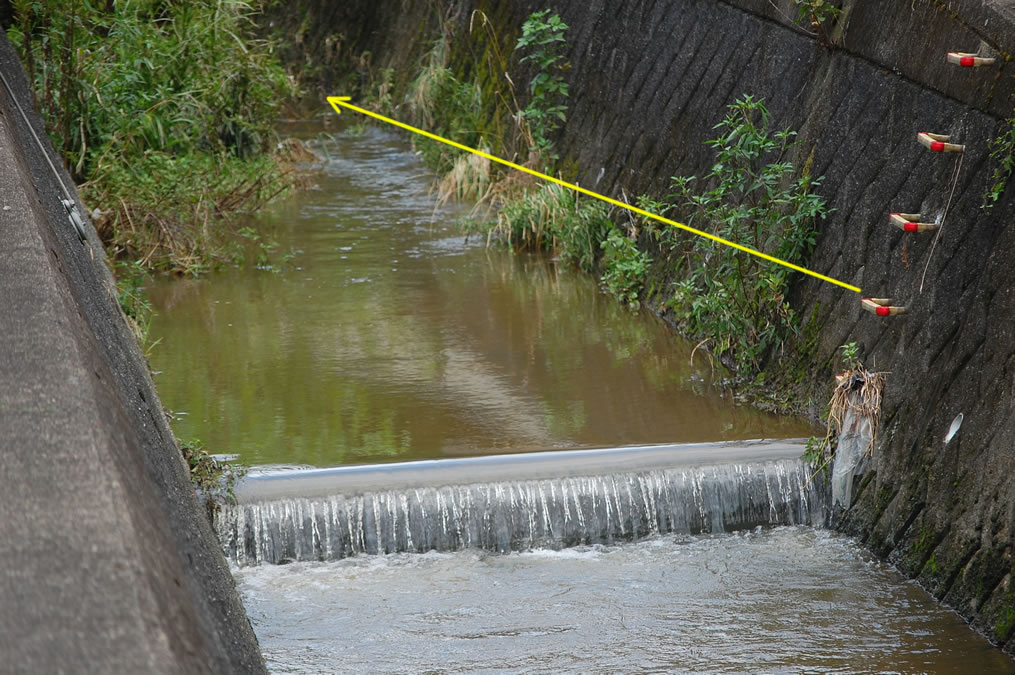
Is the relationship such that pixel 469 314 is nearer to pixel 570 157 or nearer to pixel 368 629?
pixel 570 157

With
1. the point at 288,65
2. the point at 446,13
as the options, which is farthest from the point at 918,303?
the point at 288,65

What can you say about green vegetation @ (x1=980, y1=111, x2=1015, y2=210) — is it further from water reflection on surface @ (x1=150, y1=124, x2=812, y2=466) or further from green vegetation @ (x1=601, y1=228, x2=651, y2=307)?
green vegetation @ (x1=601, y1=228, x2=651, y2=307)

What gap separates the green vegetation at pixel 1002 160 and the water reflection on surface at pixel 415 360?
151 centimetres

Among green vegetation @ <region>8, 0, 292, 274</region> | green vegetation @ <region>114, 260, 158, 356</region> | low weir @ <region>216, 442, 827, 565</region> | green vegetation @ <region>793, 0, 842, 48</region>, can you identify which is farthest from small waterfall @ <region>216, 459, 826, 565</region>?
green vegetation @ <region>8, 0, 292, 274</region>

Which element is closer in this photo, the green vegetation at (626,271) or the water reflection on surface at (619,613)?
the water reflection on surface at (619,613)

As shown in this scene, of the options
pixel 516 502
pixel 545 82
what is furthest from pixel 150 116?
pixel 516 502

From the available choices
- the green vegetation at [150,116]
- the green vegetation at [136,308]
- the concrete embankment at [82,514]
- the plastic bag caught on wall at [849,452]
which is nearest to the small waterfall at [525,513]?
the plastic bag caught on wall at [849,452]

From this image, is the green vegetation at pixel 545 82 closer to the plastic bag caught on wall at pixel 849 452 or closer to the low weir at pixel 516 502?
the low weir at pixel 516 502

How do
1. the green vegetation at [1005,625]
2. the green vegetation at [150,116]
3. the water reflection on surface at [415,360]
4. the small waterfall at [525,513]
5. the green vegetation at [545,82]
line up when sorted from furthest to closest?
the green vegetation at [545,82], the green vegetation at [150,116], the water reflection on surface at [415,360], the small waterfall at [525,513], the green vegetation at [1005,625]

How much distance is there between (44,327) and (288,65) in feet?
44.2

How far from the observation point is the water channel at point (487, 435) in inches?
164

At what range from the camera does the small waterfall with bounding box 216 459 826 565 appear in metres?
4.82

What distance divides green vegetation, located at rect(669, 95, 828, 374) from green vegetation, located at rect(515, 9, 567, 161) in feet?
8.48

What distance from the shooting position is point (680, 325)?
6988mm
